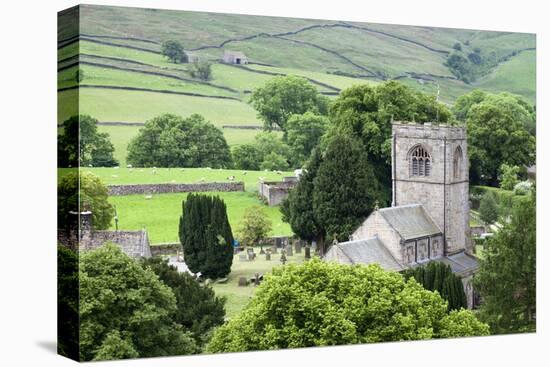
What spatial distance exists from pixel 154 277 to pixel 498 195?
32.2 ft

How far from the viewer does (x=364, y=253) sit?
2875cm

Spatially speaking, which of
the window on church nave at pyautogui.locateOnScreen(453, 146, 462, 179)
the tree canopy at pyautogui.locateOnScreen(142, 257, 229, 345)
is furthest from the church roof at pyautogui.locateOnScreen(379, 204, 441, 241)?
the tree canopy at pyautogui.locateOnScreen(142, 257, 229, 345)

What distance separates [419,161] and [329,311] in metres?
5.70

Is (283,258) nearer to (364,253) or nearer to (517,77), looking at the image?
(364,253)

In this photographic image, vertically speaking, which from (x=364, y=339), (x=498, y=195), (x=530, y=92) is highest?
(x=530, y=92)

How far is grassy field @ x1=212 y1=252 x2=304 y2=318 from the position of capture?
89.6 feet

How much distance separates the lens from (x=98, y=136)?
83.6 ft

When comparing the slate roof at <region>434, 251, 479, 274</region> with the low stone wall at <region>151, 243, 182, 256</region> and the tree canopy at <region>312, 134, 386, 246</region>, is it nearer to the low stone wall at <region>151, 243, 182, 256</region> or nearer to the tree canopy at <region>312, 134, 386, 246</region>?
the tree canopy at <region>312, 134, 386, 246</region>

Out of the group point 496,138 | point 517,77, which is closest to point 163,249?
point 496,138

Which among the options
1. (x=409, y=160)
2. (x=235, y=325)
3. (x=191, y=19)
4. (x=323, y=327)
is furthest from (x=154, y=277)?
(x=409, y=160)

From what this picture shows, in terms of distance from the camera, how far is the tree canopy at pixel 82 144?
81.9ft

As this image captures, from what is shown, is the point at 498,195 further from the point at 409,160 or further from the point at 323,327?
the point at 323,327

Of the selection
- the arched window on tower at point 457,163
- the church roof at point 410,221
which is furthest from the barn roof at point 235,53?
the arched window on tower at point 457,163

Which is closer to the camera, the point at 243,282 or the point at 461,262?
the point at 243,282
